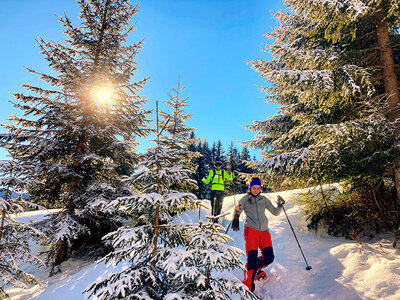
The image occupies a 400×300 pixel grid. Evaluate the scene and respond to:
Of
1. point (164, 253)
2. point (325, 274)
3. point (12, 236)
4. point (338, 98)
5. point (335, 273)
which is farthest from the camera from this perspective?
point (12, 236)

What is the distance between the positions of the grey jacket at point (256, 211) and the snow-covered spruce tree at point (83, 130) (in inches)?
221

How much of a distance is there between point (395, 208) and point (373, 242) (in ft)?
3.65

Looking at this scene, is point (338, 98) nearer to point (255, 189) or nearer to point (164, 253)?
point (255, 189)

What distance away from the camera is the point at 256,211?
16.1 ft

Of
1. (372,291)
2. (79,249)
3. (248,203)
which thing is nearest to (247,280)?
(248,203)

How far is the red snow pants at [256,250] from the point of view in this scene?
4.40 m

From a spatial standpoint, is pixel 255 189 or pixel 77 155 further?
pixel 77 155

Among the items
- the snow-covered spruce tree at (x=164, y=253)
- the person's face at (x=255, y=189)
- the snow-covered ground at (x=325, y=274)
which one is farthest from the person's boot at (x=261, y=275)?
the snow-covered spruce tree at (x=164, y=253)

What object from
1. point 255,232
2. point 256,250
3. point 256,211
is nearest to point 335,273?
point 256,250

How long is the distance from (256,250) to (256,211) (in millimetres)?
873

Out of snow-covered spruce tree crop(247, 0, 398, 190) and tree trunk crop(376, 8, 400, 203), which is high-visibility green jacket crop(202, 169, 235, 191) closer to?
snow-covered spruce tree crop(247, 0, 398, 190)

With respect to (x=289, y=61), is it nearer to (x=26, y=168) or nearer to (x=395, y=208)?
(x=395, y=208)

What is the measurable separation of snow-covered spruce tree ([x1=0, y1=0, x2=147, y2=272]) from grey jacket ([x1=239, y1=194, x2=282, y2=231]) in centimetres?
561

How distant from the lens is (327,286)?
420 centimetres
